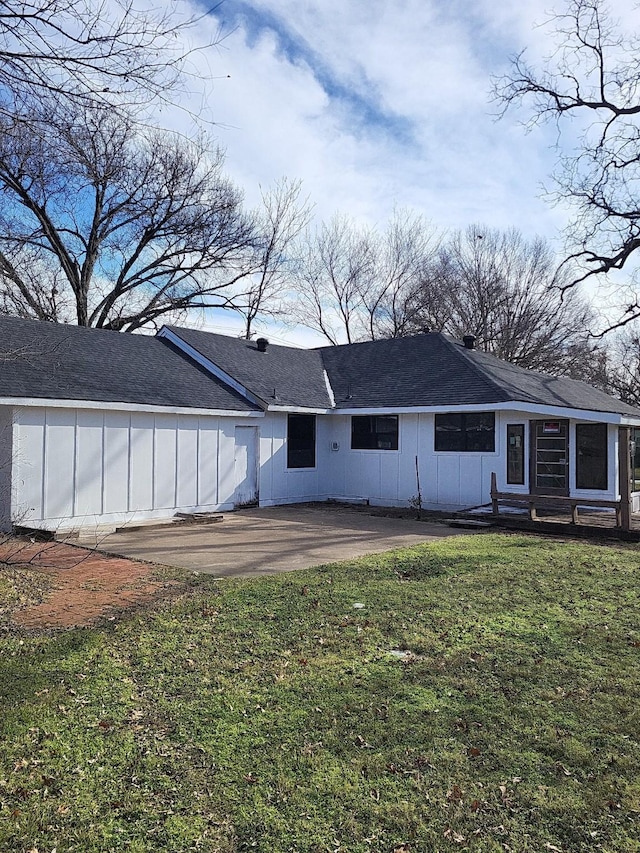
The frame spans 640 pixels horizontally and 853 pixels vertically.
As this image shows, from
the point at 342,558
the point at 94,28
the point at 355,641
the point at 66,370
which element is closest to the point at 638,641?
the point at 355,641

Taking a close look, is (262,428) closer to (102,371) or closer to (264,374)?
(264,374)

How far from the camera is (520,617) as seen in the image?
653 centimetres

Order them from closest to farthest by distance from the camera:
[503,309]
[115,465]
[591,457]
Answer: [115,465] < [591,457] < [503,309]

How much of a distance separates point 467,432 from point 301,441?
4.59 m

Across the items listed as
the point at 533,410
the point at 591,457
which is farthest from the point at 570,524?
the point at 591,457

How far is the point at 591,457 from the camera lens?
1557cm

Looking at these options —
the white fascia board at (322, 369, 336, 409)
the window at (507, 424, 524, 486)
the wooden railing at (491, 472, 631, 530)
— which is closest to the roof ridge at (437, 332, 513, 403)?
the window at (507, 424, 524, 486)

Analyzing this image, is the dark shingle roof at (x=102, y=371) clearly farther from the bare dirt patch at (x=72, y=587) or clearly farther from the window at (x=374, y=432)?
the bare dirt patch at (x=72, y=587)

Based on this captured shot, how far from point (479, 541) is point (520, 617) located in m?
4.76

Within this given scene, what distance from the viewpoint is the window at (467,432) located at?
1530 centimetres

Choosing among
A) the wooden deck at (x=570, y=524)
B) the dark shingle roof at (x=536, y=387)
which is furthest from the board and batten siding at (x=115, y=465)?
the dark shingle roof at (x=536, y=387)

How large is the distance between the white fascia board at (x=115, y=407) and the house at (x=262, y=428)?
27mm

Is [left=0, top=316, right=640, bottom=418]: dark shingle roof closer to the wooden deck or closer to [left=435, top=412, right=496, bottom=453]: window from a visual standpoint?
[left=435, top=412, right=496, bottom=453]: window

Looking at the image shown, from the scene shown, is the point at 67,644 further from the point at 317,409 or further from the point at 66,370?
the point at 317,409
